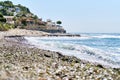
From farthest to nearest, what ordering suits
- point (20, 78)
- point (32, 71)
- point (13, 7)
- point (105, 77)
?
1. point (13, 7)
2. point (105, 77)
3. point (32, 71)
4. point (20, 78)

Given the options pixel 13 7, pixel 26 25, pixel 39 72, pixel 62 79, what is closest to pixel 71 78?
pixel 62 79

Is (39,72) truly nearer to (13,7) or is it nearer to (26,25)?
(26,25)

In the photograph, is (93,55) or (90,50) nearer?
(93,55)

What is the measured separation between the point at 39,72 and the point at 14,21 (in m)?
118

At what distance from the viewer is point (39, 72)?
1123cm

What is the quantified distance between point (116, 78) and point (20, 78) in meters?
4.67

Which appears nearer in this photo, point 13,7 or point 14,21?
point 14,21

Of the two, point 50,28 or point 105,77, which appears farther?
point 50,28

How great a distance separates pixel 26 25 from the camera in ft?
419

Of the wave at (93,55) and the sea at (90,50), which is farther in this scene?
the sea at (90,50)

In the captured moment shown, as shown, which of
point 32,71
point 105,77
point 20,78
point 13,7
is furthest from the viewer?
point 13,7

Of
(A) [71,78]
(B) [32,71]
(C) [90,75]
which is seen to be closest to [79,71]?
(C) [90,75]

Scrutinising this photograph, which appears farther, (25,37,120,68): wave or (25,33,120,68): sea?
(25,33,120,68): sea

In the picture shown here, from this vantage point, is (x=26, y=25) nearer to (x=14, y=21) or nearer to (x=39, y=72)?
(x=14, y=21)
